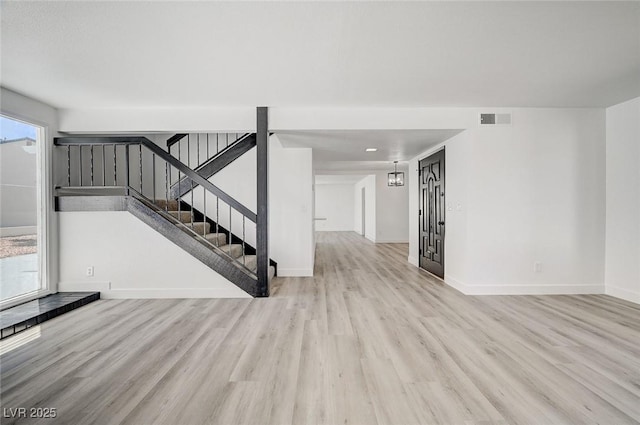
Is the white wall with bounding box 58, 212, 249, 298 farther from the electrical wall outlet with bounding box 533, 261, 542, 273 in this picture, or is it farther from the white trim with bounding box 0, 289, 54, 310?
the electrical wall outlet with bounding box 533, 261, 542, 273

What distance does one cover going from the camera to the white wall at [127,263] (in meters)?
3.92

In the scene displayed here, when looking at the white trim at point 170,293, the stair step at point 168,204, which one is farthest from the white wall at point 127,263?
the stair step at point 168,204

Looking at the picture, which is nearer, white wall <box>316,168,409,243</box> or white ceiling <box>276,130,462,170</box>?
white ceiling <box>276,130,462,170</box>

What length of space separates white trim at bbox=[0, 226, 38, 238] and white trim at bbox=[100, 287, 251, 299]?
114cm

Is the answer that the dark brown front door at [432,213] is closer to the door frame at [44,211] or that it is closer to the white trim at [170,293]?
the white trim at [170,293]

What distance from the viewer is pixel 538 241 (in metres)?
4.05

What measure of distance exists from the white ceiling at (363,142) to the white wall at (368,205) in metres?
4.20

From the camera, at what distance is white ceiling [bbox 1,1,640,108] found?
1.99m

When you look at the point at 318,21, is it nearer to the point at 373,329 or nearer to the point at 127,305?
the point at 373,329

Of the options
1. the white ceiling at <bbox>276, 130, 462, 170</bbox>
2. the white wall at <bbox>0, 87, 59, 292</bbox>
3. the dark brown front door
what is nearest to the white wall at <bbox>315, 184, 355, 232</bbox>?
the white ceiling at <bbox>276, 130, 462, 170</bbox>

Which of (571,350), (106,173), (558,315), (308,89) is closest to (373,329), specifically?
(571,350)

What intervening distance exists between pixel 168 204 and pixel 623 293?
6810mm

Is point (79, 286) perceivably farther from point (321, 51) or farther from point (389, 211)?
point (389, 211)

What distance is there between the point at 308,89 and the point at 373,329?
8.82ft
